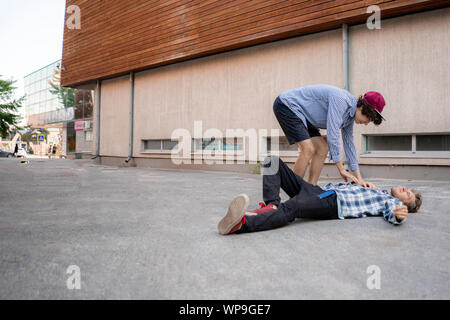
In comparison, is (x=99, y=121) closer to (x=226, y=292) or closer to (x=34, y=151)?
(x=226, y=292)

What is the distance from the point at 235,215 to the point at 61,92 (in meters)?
35.4

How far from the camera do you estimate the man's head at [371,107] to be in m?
3.06

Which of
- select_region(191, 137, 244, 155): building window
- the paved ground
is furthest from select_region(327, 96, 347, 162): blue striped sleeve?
select_region(191, 137, 244, 155): building window

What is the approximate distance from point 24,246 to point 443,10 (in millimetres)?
7367

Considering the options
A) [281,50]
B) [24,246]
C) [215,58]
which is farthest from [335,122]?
[215,58]

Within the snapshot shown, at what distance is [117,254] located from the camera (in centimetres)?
197

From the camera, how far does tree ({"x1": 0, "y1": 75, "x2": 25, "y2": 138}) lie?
2648 centimetres

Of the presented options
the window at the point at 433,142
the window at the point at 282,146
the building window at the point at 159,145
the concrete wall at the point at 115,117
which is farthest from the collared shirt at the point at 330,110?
the concrete wall at the point at 115,117

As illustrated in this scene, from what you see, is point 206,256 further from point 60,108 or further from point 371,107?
point 60,108

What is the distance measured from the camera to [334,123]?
10.4 ft

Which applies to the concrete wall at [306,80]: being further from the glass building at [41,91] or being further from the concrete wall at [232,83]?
the glass building at [41,91]

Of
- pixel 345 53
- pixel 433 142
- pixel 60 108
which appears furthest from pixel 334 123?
pixel 60 108

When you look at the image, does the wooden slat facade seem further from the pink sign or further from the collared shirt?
the pink sign

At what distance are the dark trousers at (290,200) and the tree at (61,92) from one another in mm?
32789
